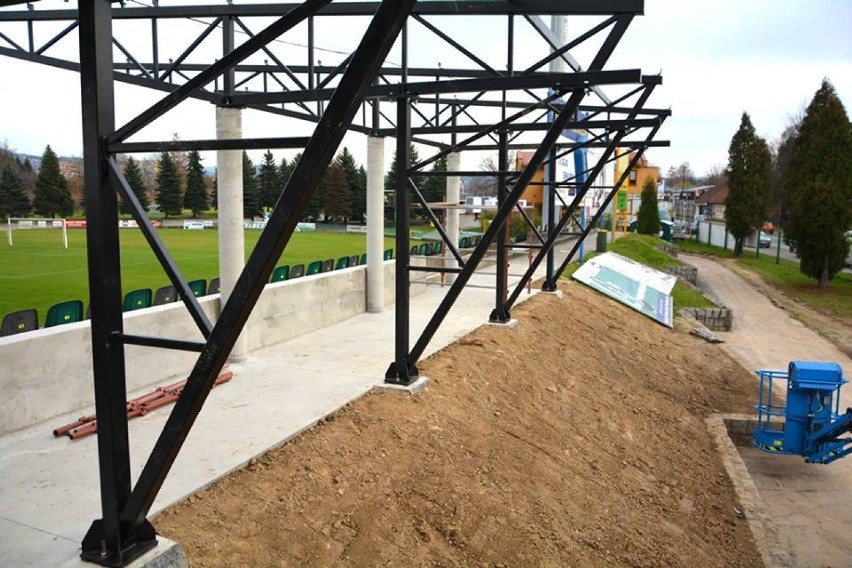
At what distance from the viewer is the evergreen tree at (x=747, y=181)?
43125 mm

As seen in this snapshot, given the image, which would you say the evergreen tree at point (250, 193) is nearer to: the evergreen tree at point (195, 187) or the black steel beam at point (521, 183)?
the evergreen tree at point (195, 187)

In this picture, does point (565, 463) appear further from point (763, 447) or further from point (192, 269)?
point (192, 269)

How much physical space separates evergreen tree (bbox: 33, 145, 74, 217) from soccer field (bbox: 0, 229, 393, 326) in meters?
5.36

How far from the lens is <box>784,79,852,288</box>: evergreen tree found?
1198 inches

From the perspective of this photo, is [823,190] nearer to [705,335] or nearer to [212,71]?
[705,335]

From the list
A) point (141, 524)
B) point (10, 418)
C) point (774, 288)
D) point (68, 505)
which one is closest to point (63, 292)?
point (10, 418)

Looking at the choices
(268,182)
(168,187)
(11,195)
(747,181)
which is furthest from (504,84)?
(268,182)

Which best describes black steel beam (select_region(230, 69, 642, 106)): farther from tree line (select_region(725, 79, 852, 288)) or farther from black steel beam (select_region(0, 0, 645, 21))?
tree line (select_region(725, 79, 852, 288))

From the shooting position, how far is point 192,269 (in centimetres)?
3059

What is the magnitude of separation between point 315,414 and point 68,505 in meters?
2.87

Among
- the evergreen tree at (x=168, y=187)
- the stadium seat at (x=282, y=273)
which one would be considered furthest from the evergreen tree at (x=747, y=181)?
the evergreen tree at (x=168, y=187)

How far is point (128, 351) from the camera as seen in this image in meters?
8.72

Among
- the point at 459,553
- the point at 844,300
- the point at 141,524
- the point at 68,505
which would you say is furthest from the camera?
the point at 844,300

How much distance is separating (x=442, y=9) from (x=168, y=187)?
201 ft
